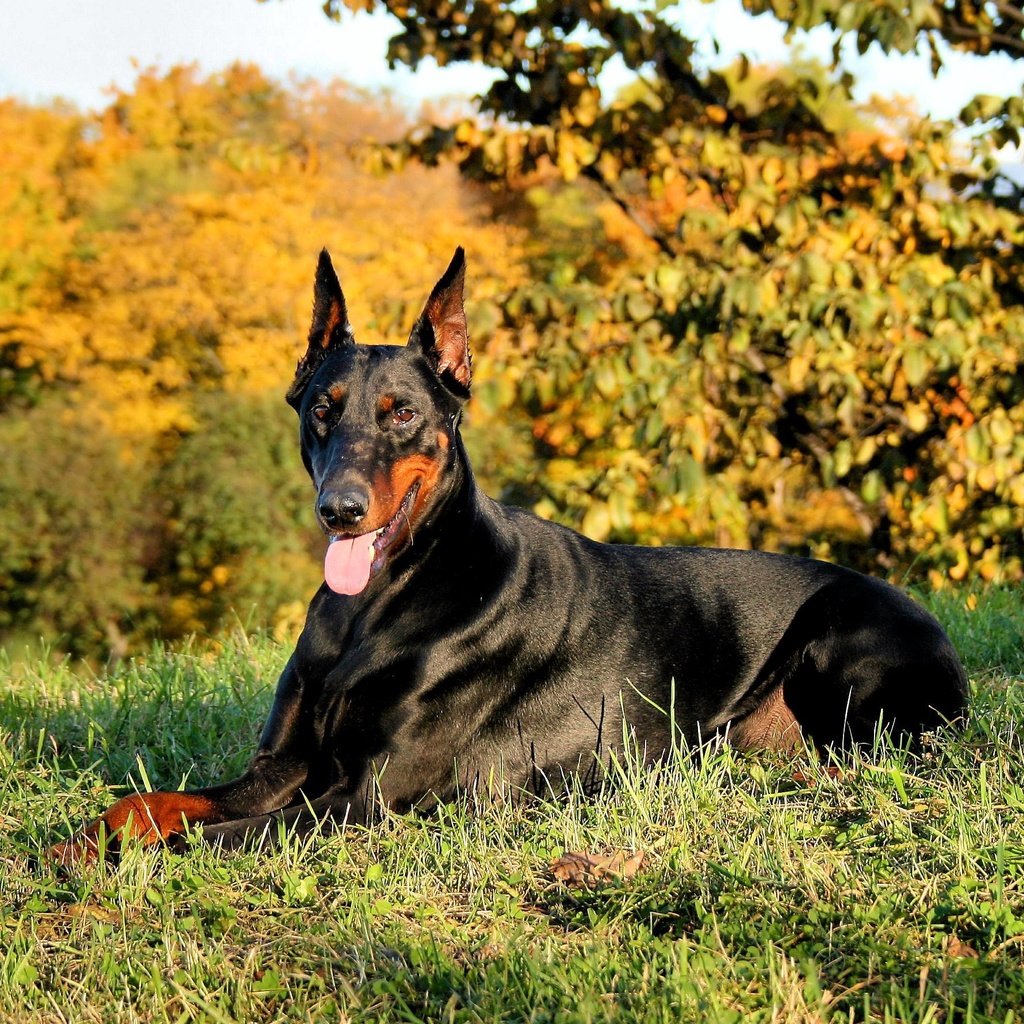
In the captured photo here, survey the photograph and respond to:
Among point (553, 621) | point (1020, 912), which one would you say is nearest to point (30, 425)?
point (553, 621)

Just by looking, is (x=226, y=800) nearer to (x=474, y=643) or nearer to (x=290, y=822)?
(x=290, y=822)

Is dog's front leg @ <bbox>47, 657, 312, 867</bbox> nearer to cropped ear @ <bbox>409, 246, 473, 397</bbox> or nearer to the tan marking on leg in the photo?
cropped ear @ <bbox>409, 246, 473, 397</bbox>

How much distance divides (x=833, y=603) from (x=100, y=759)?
8.47ft

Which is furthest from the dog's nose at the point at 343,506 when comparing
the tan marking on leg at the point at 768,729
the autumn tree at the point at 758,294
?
the autumn tree at the point at 758,294

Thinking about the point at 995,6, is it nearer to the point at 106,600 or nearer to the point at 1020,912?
the point at 1020,912

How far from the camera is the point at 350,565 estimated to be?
3889mm

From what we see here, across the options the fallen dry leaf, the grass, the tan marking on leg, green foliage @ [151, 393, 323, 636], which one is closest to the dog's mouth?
the grass

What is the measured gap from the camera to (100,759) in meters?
4.30

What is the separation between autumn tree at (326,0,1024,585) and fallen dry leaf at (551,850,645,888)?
4303 millimetres

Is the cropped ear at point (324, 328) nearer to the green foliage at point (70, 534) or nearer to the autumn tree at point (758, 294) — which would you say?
the autumn tree at point (758, 294)

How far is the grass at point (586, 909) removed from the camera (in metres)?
2.62

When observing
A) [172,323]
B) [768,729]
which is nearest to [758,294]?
[768,729]

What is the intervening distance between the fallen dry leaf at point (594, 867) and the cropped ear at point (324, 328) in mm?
1780

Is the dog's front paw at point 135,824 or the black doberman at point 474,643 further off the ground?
the black doberman at point 474,643
